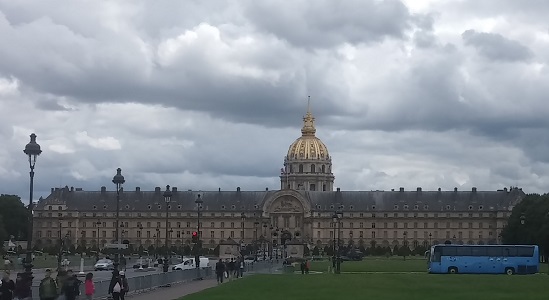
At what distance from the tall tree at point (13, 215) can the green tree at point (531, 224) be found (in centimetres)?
6759

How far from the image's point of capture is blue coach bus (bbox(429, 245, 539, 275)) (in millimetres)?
70375

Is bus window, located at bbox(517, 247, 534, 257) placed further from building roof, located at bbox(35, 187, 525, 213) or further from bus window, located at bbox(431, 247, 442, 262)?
building roof, located at bbox(35, 187, 525, 213)

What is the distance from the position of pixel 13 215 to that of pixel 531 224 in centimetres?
7624

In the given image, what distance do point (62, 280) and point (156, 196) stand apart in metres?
161

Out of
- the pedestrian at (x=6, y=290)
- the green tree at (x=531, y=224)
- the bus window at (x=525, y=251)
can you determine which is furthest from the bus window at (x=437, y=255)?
the pedestrian at (x=6, y=290)

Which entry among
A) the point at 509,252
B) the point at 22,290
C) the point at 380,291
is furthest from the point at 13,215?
the point at 22,290

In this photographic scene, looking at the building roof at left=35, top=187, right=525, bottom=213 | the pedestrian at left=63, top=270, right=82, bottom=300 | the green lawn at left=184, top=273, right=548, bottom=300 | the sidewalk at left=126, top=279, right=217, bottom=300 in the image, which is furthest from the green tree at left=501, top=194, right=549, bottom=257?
the pedestrian at left=63, top=270, right=82, bottom=300

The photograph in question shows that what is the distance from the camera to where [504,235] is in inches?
5187

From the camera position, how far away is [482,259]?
2817 inches

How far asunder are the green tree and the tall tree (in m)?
67.6

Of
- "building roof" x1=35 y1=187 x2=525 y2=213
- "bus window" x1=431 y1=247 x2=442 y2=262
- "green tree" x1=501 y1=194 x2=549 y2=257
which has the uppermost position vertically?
"building roof" x1=35 y1=187 x2=525 y2=213

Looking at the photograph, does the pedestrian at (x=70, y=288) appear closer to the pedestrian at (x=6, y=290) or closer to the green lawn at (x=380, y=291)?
the pedestrian at (x=6, y=290)

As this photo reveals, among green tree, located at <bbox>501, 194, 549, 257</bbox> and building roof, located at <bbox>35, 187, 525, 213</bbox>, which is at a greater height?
building roof, located at <bbox>35, 187, 525, 213</bbox>

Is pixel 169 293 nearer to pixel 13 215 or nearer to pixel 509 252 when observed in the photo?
pixel 509 252
